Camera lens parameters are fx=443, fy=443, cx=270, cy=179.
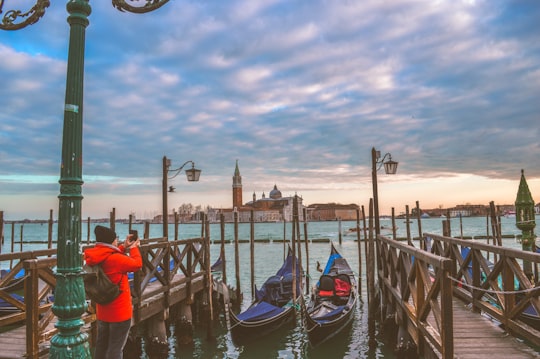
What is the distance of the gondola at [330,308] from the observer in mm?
8664

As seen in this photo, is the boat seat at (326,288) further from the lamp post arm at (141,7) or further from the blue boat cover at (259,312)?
the lamp post arm at (141,7)

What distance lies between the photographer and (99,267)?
12.2ft

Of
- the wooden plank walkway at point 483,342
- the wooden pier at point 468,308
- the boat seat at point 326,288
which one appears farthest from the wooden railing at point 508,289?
the boat seat at point 326,288

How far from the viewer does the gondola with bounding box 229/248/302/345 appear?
8.89m

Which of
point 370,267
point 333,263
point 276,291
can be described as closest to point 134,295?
point 276,291

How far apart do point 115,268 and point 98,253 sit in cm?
19

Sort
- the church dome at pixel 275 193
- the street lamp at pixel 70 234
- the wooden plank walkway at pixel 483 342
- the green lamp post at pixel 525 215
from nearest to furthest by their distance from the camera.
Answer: the street lamp at pixel 70 234
the wooden plank walkway at pixel 483 342
the green lamp post at pixel 525 215
the church dome at pixel 275 193

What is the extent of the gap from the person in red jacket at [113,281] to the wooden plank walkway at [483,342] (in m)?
3.26

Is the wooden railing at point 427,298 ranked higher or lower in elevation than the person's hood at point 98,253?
lower

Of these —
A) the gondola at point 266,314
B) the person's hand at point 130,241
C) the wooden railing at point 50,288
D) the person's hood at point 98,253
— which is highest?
the person's hand at point 130,241

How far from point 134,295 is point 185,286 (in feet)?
8.20

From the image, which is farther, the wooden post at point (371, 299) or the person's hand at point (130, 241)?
the wooden post at point (371, 299)

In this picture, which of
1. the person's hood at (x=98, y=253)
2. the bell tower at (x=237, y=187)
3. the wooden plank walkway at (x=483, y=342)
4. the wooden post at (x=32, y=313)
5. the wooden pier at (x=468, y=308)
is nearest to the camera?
the person's hood at (x=98, y=253)

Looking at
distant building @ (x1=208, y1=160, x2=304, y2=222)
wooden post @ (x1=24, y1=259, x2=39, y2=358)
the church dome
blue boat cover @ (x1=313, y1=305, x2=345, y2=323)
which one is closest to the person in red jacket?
wooden post @ (x1=24, y1=259, x2=39, y2=358)
